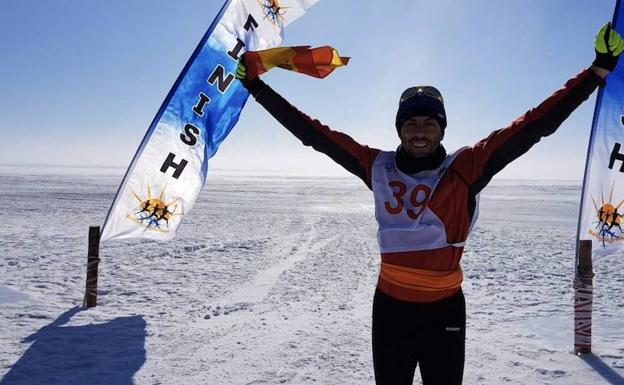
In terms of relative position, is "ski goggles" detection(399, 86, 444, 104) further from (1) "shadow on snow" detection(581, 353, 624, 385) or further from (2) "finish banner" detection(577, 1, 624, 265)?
(1) "shadow on snow" detection(581, 353, 624, 385)

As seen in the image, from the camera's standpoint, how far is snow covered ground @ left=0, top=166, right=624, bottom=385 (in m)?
Answer: 3.54

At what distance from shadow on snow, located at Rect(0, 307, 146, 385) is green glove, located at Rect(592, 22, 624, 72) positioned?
3740 millimetres

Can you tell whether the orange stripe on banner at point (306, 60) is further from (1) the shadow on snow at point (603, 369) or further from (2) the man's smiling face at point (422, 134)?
(1) the shadow on snow at point (603, 369)

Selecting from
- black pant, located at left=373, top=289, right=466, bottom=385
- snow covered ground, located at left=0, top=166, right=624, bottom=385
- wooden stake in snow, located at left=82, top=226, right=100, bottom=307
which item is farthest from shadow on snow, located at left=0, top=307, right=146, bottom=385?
black pant, located at left=373, top=289, right=466, bottom=385

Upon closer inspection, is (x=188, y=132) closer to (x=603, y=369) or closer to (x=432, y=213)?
(x=432, y=213)

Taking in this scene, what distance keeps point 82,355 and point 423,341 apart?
3.31m

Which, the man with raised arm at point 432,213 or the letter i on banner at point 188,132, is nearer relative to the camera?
the man with raised arm at point 432,213

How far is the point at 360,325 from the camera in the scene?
15.1 feet

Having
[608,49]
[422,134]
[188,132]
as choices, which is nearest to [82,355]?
[188,132]

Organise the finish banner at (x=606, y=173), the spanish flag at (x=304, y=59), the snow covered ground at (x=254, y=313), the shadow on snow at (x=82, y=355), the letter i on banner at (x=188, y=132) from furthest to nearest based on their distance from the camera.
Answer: the letter i on banner at (x=188, y=132), the finish banner at (x=606, y=173), the snow covered ground at (x=254, y=313), the shadow on snow at (x=82, y=355), the spanish flag at (x=304, y=59)

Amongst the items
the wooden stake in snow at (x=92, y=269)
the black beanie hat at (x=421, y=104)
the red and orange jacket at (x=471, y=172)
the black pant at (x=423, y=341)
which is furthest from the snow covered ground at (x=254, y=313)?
the black beanie hat at (x=421, y=104)

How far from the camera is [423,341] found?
1881mm

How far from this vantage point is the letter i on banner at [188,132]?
4406mm

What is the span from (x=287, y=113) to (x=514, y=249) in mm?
8623
